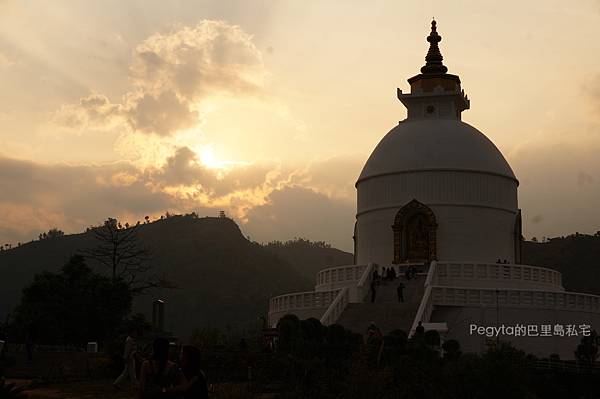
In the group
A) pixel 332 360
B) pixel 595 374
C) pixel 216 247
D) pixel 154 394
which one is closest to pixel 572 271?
pixel 216 247

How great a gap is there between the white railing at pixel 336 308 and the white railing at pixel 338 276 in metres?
3.44

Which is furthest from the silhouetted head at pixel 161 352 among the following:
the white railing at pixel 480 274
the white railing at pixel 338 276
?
the white railing at pixel 338 276

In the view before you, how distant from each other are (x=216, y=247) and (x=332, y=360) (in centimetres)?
9769

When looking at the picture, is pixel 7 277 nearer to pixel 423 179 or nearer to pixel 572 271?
A: pixel 572 271

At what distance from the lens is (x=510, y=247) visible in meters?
42.4

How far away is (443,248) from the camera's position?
1598 inches

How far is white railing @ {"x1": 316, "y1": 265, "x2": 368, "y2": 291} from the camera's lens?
37844mm

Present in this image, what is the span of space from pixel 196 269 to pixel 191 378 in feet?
333

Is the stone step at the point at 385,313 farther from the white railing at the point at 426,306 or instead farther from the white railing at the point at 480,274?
the white railing at the point at 480,274

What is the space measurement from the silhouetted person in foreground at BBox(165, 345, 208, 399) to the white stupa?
62.6ft

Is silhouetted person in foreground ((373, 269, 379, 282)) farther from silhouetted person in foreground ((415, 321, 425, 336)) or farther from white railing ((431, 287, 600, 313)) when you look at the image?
silhouetted person in foreground ((415, 321, 425, 336))

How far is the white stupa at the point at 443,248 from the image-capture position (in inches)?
1280

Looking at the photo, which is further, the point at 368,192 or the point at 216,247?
the point at 216,247

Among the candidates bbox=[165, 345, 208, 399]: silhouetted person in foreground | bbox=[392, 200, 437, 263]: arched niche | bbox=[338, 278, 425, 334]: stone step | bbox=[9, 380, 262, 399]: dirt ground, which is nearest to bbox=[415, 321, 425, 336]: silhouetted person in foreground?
bbox=[338, 278, 425, 334]: stone step
